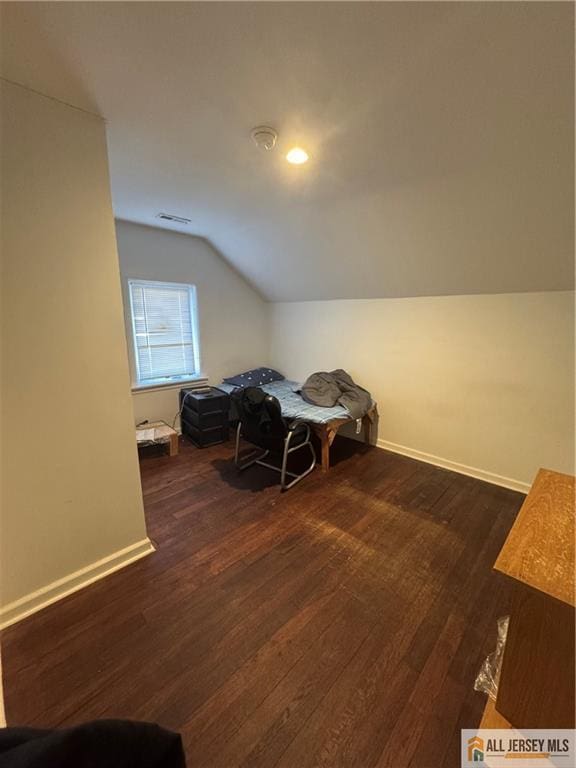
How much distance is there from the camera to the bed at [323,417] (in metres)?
2.89

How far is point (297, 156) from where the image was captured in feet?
6.36

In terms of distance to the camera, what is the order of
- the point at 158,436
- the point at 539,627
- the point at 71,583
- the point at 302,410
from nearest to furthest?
the point at 539,627, the point at 71,583, the point at 302,410, the point at 158,436

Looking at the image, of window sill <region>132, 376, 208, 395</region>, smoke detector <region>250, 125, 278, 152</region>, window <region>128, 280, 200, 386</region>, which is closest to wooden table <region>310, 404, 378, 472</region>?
window sill <region>132, 376, 208, 395</region>

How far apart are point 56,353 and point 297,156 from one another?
5.85ft

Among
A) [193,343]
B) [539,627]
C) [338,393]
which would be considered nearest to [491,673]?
[539,627]

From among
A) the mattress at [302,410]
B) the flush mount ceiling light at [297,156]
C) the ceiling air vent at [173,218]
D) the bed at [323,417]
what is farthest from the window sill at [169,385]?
the flush mount ceiling light at [297,156]

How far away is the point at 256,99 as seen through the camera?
149cm

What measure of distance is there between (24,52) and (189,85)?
62 centimetres

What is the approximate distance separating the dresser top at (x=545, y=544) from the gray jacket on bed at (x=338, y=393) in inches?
75.5

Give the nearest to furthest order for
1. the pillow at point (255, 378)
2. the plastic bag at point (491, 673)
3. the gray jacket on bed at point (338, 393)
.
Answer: the plastic bag at point (491, 673) → the gray jacket on bed at point (338, 393) → the pillow at point (255, 378)

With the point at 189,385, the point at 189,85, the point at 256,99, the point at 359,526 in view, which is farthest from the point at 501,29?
the point at 189,385

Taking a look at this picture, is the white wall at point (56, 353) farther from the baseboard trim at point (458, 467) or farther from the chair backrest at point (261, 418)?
the baseboard trim at point (458, 467)

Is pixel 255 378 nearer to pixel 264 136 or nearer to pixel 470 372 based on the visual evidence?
pixel 470 372

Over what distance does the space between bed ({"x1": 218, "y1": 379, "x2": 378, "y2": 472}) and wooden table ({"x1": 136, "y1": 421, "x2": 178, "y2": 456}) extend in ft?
4.04
